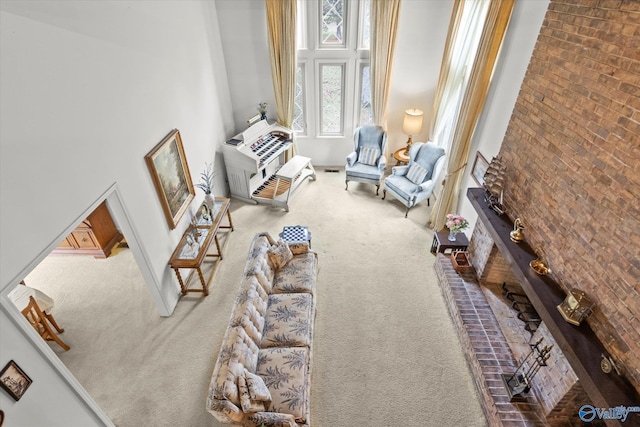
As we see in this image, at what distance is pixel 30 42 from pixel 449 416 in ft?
15.5

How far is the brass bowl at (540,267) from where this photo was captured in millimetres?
3125

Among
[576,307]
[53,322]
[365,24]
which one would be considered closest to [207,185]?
[53,322]

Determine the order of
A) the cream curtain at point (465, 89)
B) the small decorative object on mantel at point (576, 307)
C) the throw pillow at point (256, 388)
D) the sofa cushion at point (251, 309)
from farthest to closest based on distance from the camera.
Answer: the cream curtain at point (465, 89)
the sofa cushion at point (251, 309)
the throw pillow at point (256, 388)
the small decorative object on mantel at point (576, 307)

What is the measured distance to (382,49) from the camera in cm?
599

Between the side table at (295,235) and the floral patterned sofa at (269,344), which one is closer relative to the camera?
the floral patterned sofa at (269,344)

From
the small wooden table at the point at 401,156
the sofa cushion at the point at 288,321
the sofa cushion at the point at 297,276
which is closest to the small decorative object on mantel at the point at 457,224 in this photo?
the sofa cushion at the point at 297,276

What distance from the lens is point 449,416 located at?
11.0 feet

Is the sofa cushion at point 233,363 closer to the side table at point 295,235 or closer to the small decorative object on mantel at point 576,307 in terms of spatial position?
the side table at point 295,235

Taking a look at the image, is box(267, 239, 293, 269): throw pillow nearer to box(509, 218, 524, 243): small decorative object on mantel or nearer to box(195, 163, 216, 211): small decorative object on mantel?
box(195, 163, 216, 211): small decorative object on mantel

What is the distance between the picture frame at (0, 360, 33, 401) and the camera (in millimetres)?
2145

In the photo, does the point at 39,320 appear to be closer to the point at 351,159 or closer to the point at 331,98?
the point at 351,159

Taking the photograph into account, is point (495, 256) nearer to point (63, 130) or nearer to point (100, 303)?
point (63, 130)

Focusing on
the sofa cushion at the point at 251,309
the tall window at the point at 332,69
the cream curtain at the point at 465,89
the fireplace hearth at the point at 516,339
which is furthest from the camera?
the tall window at the point at 332,69

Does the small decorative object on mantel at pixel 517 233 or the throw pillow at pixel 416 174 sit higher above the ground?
the small decorative object on mantel at pixel 517 233
